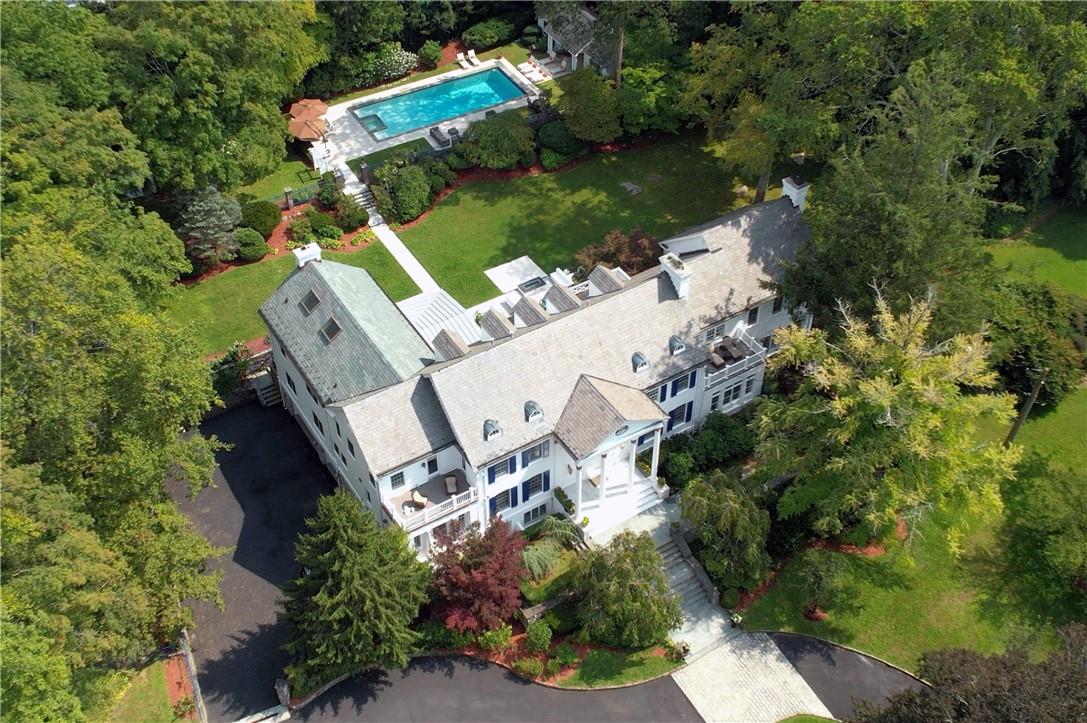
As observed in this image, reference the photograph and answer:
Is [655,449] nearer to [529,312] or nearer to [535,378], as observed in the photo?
[535,378]

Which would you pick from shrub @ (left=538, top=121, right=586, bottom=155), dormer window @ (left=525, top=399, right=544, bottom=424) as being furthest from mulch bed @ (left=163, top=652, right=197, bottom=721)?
shrub @ (left=538, top=121, right=586, bottom=155)

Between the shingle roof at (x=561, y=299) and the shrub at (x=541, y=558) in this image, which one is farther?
the shingle roof at (x=561, y=299)

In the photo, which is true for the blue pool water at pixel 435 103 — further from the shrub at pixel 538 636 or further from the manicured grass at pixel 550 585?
the shrub at pixel 538 636

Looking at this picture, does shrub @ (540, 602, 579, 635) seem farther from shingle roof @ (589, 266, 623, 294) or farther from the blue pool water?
the blue pool water

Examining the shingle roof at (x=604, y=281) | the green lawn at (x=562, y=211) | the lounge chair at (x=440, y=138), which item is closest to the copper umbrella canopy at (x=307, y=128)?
the lounge chair at (x=440, y=138)

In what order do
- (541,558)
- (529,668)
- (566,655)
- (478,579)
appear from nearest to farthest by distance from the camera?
(478,579) < (529,668) < (566,655) < (541,558)

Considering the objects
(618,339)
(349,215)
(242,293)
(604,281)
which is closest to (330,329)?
(618,339)

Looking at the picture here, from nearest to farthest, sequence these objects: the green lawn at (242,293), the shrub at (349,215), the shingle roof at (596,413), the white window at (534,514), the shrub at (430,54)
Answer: the shingle roof at (596,413) < the white window at (534,514) < the green lawn at (242,293) < the shrub at (349,215) < the shrub at (430,54)
